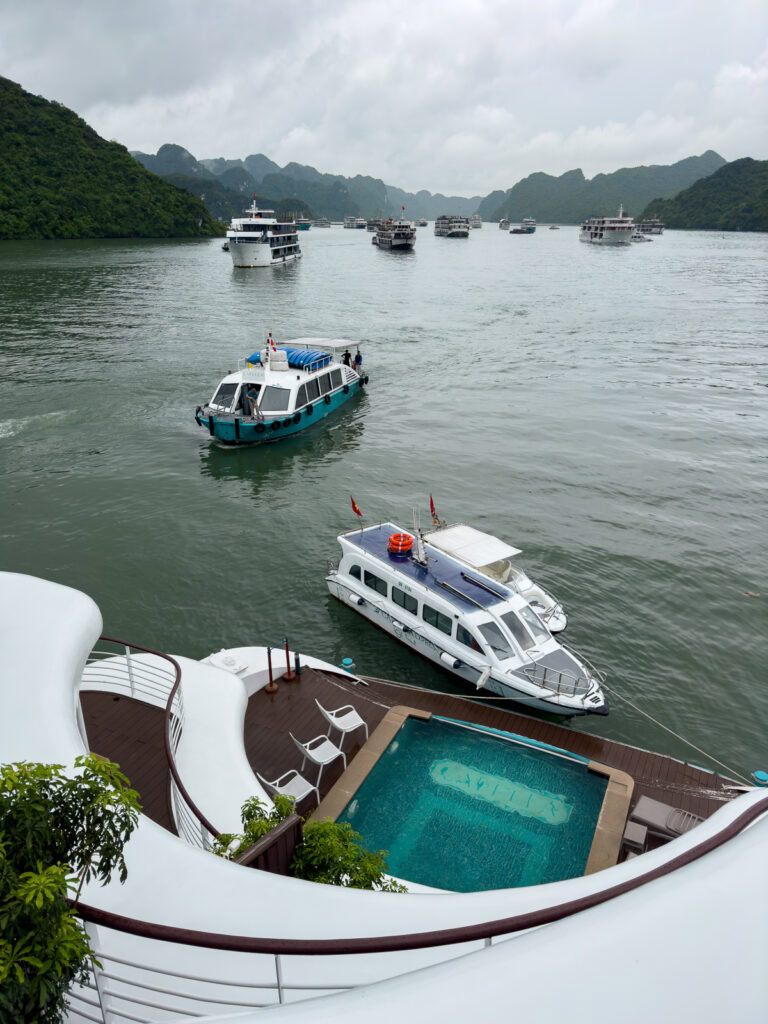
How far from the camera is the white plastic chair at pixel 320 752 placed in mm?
13469

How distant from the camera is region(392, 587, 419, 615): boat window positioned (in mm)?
19766

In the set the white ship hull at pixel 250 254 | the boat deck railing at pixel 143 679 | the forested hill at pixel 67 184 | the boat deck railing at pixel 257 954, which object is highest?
the forested hill at pixel 67 184

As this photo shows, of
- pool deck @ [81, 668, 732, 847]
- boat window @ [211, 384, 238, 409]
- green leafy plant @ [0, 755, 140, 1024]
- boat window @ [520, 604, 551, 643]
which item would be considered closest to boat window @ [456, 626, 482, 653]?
pool deck @ [81, 668, 732, 847]

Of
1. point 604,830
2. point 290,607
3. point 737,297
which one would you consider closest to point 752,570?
point 604,830

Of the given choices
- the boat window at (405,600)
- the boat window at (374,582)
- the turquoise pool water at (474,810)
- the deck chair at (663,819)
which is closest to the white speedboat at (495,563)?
the boat window at (405,600)

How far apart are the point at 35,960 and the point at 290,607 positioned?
19.6 metres

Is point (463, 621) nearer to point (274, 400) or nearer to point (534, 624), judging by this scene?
point (534, 624)

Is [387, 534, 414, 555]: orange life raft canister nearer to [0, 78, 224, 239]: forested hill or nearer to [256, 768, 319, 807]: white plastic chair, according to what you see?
[256, 768, 319, 807]: white plastic chair

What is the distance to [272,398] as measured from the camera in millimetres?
38406

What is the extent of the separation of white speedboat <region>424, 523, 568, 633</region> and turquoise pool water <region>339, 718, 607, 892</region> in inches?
225

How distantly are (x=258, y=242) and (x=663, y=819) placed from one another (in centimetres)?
13013

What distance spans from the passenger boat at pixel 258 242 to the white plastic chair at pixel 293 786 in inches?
4763

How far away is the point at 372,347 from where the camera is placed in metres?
61.9

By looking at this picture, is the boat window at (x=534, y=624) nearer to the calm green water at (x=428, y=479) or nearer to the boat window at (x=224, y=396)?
the calm green water at (x=428, y=479)
